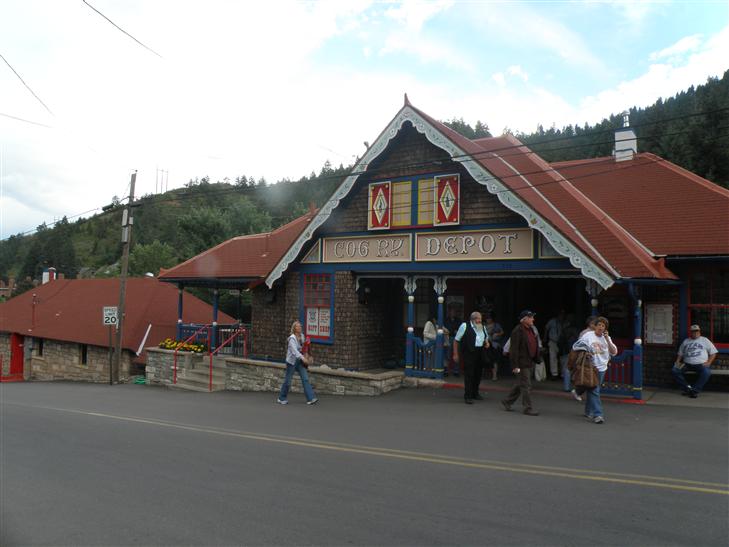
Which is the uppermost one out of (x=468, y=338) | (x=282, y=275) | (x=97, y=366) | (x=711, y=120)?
(x=711, y=120)

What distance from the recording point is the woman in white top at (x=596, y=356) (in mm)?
9383

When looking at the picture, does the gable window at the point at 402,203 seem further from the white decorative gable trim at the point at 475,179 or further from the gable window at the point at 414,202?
the white decorative gable trim at the point at 475,179

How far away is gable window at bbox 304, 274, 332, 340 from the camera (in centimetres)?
1575

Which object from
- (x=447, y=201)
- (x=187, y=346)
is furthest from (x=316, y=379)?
(x=187, y=346)

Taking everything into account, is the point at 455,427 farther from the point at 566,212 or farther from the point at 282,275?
the point at 282,275

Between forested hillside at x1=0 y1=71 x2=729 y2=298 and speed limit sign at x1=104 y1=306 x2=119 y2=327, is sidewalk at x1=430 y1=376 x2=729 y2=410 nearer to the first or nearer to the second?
forested hillside at x1=0 y1=71 x2=729 y2=298

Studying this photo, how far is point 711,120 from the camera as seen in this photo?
40.1 metres

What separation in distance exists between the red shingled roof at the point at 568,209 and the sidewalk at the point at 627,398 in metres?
2.42

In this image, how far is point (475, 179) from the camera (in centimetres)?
1273

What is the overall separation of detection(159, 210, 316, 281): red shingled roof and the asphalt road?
750 cm

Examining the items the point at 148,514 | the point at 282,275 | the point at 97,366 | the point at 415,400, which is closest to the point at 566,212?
the point at 415,400

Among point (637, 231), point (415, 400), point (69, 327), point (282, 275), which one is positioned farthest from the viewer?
point (69, 327)

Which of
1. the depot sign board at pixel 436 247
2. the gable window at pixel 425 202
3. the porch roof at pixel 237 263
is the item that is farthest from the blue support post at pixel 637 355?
the porch roof at pixel 237 263

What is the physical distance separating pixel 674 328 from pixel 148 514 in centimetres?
1136
